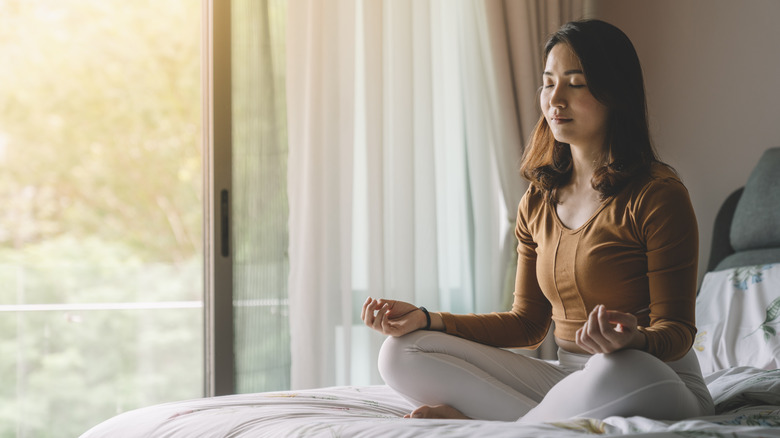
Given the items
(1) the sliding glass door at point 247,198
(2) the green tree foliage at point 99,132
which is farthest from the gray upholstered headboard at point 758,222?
(2) the green tree foliage at point 99,132

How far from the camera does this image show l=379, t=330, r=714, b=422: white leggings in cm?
112

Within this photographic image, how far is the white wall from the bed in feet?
0.84

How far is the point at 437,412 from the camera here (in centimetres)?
137

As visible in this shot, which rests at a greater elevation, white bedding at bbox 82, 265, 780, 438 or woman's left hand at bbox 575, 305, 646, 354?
woman's left hand at bbox 575, 305, 646, 354

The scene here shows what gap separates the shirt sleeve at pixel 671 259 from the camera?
1291 millimetres

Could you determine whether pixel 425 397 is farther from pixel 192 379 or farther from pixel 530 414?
pixel 192 379

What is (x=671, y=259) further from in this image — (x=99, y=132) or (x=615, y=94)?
(x=99, y=132)

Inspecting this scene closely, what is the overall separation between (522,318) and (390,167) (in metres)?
1.25

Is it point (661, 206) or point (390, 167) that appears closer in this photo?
point (661, 206)

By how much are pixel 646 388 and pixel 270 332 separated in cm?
170

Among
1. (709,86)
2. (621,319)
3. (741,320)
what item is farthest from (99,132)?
(621,319)

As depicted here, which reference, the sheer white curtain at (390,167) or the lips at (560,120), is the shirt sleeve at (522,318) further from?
the sheer white curtain at (390,167)

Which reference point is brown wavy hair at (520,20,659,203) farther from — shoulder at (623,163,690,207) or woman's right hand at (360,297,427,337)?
woman's right hand at (360,297,427,337)

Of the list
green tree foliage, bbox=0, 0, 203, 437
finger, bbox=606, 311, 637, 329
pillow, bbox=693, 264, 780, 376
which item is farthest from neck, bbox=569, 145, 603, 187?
green tree foliage, bbox=0, 0, 203, 437
